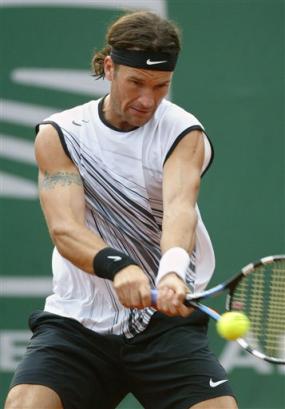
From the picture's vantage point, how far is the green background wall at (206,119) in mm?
7898

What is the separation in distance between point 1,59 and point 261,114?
181cm

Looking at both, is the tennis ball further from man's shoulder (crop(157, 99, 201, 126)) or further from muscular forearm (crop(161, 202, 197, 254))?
man's shoulder (crop(157, 99, 201, 126))

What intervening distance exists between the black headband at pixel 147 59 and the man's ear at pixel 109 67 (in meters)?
0.07

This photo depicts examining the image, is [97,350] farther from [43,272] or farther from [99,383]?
[43,272]

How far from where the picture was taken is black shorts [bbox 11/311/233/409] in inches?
186

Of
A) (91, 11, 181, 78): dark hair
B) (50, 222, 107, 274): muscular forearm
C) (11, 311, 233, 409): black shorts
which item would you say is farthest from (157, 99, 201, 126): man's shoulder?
(11, 311, 233, 409): black shorts

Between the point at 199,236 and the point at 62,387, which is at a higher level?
the point at 199,236

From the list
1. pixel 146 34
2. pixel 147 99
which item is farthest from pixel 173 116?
pixel 146 34

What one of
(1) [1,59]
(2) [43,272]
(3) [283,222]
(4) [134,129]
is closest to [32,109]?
(1) [1,59]

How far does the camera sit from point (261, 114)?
26.0ft

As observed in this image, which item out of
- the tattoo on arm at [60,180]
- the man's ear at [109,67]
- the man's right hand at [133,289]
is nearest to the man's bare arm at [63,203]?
the tattoo on arm at [60,180]

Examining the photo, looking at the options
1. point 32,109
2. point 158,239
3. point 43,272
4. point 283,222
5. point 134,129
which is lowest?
point 43,272

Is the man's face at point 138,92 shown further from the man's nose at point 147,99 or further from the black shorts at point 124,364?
the black shorts at point 124,364

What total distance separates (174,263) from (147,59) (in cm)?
94
